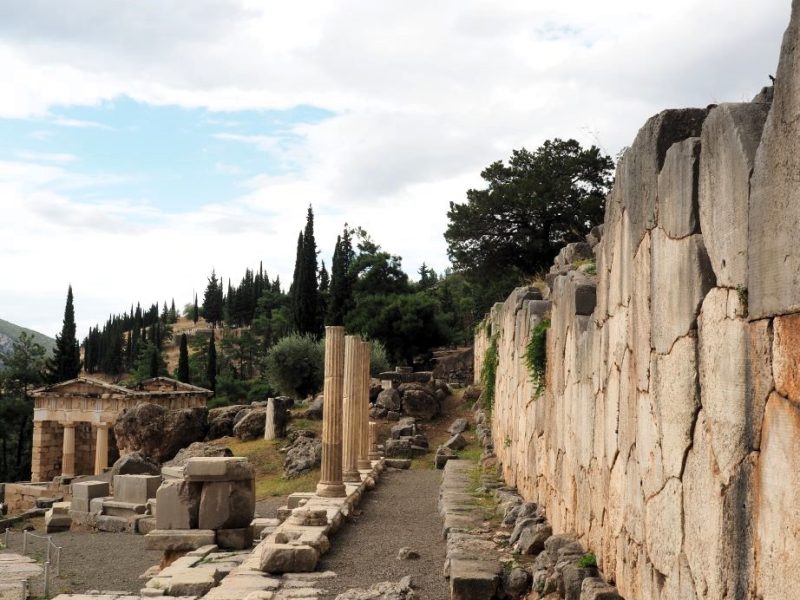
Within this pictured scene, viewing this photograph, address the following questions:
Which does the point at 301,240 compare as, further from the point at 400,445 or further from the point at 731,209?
the point at 731,209

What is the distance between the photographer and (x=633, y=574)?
479cm

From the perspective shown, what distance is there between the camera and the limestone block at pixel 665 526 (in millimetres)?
3922

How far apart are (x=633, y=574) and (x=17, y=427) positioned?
54.1m

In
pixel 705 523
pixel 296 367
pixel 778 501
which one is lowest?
pixel 705 523

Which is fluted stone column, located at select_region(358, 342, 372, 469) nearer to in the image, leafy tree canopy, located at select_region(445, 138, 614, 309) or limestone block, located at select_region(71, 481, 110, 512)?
limestone block, located at select_region(71, 481, 110, 512)

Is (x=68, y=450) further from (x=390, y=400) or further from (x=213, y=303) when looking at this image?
(x=213, y=303)

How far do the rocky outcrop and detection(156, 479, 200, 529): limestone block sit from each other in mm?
21210

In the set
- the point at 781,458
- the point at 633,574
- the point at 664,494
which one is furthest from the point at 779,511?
the point at 633,574

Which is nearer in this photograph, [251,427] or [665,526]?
[665,526]

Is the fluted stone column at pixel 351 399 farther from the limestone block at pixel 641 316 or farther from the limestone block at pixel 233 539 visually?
the limestone block at pixel 641 316

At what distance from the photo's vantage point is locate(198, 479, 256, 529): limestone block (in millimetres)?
12180

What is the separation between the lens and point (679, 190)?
3979 mm

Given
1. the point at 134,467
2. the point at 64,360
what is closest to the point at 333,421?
the point at 134,467

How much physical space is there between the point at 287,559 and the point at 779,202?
7157 mm
